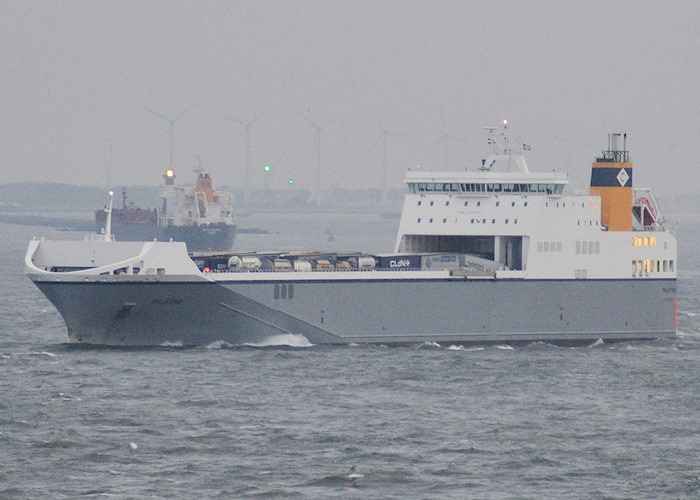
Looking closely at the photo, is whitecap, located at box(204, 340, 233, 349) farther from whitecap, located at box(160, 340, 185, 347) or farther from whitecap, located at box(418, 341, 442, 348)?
whitecap, located at box(418, 341, 442, 348)

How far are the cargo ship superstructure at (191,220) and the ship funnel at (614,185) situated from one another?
9828cm

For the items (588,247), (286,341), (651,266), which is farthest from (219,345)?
(651,266)

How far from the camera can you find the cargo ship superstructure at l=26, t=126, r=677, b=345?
140ft

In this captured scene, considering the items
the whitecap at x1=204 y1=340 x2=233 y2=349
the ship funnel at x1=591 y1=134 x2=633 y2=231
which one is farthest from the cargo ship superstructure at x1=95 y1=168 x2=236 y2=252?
the whitecap at x1=204 y1=340 x2=233 y2=349

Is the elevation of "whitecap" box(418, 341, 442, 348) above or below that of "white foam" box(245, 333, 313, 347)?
below

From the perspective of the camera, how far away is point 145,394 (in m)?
35.8

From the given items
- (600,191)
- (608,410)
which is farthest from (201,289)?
(600,191)

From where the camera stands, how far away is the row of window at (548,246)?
159 ft

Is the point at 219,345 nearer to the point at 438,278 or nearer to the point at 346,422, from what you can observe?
the point at 438,278

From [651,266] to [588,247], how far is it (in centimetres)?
336

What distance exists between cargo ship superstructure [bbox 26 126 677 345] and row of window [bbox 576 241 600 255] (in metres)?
0.07

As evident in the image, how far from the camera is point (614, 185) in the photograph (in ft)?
170

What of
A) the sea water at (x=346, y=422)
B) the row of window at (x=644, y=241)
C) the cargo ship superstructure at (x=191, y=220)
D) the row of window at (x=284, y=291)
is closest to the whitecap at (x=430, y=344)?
the sea water at (x=346, y=422)

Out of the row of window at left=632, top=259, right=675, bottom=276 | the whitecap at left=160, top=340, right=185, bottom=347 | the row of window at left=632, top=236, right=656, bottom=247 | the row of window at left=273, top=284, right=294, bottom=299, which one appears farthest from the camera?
the row of window at left=632, top=236, right=656, bottom=247
